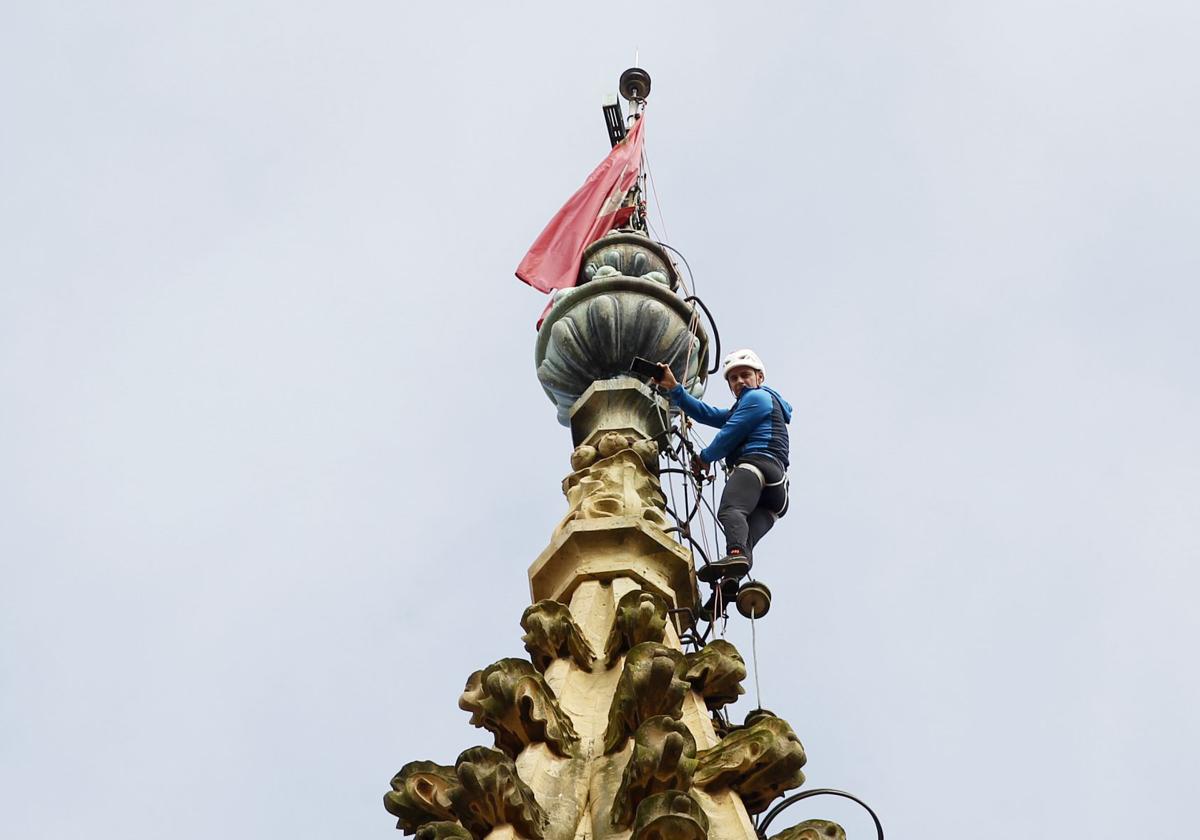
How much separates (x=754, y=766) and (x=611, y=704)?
757mm

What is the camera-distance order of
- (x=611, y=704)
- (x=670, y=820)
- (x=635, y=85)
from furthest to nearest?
(x=635, y=85) < (x=611, y=704) < (x=670, y=820)

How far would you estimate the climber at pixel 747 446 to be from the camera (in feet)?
35.4

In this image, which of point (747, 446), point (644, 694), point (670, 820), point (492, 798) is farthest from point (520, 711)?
point (747, 446)

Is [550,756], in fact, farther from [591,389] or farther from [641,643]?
[591,389]

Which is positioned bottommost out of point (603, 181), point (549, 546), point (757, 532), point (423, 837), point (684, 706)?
point (423, 837)

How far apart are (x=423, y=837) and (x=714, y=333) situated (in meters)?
6.93

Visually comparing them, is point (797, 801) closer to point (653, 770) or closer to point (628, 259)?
point (653, 770)

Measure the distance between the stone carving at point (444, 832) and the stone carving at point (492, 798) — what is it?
0.04m

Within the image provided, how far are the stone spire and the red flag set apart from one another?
127 inches

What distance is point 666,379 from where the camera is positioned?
11.6 metres

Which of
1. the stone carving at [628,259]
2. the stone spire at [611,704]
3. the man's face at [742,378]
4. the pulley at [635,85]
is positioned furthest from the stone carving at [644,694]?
the pulley at [635,85]

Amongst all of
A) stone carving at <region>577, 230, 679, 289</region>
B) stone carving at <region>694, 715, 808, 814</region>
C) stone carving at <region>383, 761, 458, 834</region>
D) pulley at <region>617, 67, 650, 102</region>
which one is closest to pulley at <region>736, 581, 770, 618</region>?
stone carving at <region>694, 715, 808, 814</region>

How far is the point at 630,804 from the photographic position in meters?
6.70

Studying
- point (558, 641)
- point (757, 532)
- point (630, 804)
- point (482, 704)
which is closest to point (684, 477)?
point (757, 532)
